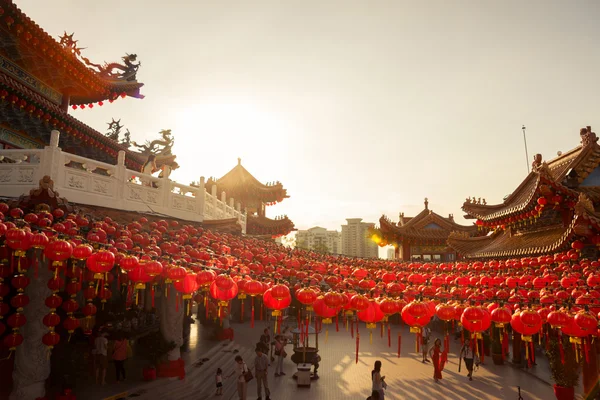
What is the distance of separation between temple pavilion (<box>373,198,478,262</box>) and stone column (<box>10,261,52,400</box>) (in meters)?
23.9

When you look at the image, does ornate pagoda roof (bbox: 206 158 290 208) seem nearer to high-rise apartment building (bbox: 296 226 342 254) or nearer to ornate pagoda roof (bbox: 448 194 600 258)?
ornate pagoda roof (bbox: 448 194 600 258)

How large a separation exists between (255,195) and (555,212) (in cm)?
2374

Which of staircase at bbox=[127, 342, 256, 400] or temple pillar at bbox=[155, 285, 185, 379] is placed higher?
temple pillar at bbox=[155, 285, 185, 379]

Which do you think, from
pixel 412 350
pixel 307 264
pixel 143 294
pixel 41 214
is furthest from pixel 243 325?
pixel 41 214

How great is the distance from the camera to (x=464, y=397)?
11625 mm

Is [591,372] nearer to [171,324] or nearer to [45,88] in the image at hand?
[171,324]

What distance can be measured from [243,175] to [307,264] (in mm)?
23810

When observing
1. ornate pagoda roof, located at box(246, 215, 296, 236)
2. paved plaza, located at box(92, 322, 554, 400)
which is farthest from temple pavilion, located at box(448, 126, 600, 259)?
ornate pagoda roof, located at box(246, 215, 296, 236)

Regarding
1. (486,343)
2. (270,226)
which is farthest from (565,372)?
(270,226)

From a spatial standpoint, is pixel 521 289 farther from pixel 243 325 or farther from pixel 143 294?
pixel 243 325

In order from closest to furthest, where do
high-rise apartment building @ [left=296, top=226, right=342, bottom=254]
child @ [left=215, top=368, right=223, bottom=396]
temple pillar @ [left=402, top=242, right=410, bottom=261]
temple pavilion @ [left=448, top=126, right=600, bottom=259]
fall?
temple pavilion @ [left=448, top=126, right=600, bottom=259]
child @ [left=215, top=368, right=223, bottom=396]
temple pillar @ [left=402, top=242, right=410, bottom=261]
high-rise apartment building @ [left=296, top=226, right=342, bottom=254]

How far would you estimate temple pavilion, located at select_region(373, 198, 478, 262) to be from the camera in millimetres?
28688

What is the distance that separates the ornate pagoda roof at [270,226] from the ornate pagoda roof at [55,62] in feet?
52.0

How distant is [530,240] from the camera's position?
14.0m
